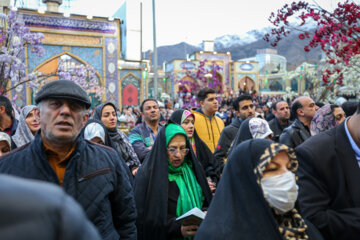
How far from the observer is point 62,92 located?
1.84 m

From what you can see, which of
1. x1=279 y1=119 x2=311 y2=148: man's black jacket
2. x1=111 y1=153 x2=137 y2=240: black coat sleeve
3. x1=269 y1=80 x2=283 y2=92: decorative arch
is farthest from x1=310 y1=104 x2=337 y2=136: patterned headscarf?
x1=269 y1=80 x2=283 y2=92: decorative arch

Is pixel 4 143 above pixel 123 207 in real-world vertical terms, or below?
above

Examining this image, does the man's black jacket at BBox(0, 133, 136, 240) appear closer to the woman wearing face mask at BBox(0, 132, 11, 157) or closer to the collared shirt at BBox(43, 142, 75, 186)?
the collared shirt at BBox(43, 142, 75, 186)

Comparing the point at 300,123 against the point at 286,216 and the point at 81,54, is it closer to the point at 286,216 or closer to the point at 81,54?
the point at 286,216

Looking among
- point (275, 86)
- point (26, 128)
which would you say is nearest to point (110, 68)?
point (26, 128)

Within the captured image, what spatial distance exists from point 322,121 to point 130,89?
18418 mm

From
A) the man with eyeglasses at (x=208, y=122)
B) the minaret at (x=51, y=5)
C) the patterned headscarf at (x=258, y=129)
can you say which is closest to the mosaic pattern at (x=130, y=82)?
the minaret at (x=51, y=5)

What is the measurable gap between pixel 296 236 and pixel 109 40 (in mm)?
19672

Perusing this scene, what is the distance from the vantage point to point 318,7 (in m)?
4.09

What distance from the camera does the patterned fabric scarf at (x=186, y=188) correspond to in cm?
275

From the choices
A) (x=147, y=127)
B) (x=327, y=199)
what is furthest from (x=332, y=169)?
(x=147, y=127)

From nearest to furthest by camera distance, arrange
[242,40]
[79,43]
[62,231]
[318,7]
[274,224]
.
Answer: [62,231]
[274,224]
[318,7]
[79,43]
[242,40]

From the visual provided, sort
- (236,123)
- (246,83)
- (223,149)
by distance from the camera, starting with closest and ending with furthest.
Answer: (223,149), (236,123), (246,83)

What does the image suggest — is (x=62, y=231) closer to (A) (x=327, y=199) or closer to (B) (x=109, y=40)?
(A) (x=327, y=199)
